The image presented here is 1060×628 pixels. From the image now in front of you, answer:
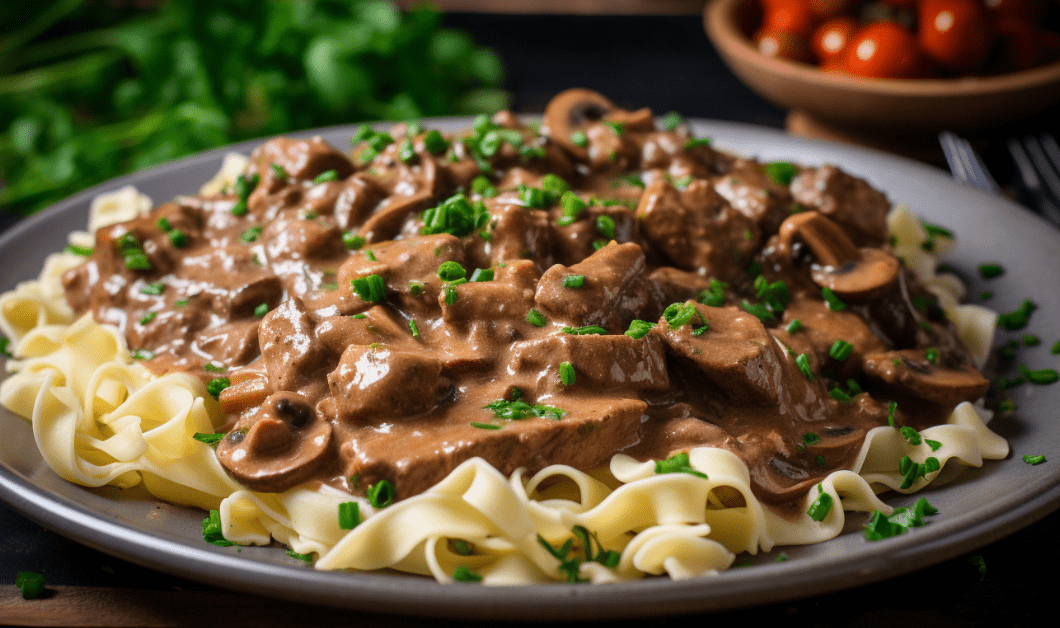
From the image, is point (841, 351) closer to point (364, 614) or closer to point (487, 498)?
point (487, 498)

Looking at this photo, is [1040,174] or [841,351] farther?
[1040,174]

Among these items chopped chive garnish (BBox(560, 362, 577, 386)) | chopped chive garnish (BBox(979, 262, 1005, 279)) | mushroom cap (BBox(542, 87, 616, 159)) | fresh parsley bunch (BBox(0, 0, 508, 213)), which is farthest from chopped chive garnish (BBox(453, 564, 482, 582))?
fresh parsley bunch (BBox(0, 0, 508, 213))

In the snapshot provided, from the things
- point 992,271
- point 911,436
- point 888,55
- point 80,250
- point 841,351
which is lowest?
point 992,271

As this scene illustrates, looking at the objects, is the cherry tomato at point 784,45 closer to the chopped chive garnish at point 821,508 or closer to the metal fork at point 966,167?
the metal fork at point 966,167

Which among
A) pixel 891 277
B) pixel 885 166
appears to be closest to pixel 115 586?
pixel 891 277

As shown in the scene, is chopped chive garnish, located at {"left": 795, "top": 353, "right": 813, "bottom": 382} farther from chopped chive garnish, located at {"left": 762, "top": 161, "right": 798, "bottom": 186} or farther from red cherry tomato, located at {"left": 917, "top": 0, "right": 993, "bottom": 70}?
red cherry tomato, located at {"left": 917, "top": 0, "right": 993, "bottom": 70}

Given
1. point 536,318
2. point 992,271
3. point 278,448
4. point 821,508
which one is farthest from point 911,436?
point 278,448
